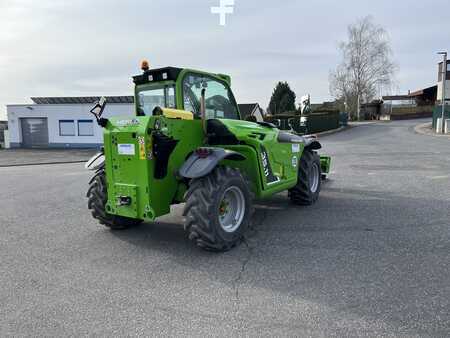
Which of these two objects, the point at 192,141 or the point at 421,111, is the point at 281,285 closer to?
the point at 192,141

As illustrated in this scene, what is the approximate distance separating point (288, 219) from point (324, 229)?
74 centimetres

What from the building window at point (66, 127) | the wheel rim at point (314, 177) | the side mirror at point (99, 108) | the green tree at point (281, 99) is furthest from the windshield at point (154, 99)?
the green tree at point (281, 99)

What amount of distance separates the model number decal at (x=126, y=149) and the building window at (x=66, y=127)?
27.5m

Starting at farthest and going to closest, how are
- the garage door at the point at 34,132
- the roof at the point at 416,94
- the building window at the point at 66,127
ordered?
the roof at the point at 416,94 < the garage door at the point at 34,132 < the building window at the point at 66,127

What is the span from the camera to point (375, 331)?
8.87 feet

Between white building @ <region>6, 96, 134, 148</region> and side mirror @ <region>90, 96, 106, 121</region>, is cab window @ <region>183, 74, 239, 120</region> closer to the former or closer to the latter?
side mirror @ <region>90, 96, 106, 121</region>

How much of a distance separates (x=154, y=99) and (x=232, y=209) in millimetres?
1972

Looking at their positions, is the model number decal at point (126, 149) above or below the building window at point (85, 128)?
above

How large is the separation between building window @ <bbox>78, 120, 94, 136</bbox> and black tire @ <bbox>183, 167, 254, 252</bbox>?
27.0 m

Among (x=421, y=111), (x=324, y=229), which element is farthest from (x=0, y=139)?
(x=421, y=111)

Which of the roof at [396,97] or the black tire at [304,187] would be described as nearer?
the black tire at [304,187]

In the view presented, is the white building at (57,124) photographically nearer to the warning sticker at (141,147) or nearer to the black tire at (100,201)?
the black tire at (100,201)

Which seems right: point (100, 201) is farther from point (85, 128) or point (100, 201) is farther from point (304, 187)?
point (85, 128)

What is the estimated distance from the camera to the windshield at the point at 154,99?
16.5ft
